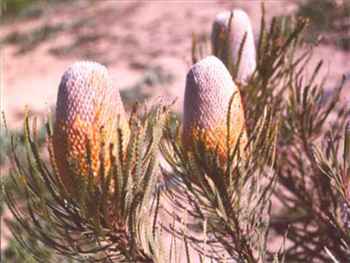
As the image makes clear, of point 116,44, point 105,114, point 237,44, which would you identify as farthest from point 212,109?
point 116,44

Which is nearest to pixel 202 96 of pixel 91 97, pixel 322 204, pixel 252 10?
pixel 91 97

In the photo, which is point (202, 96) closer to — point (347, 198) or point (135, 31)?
point (347, 198)

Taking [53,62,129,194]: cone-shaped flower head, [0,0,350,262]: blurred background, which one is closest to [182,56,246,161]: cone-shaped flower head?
[53,62,129,194]: cone-shaped flower head

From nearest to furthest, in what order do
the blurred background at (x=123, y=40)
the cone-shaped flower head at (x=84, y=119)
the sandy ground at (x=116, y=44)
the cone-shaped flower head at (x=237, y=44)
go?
the cone-shaped flower head at (x=84, y=119) → the cone-shaped flower head at (x=237, y=44) → the blurred background at (x=123, y=40) → the sandy ground at (x=116, y=44)

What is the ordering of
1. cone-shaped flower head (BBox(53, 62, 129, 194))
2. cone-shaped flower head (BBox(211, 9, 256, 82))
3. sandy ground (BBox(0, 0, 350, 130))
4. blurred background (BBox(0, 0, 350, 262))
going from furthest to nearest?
sandy ground (BBox(0, 0, 350, 130)) < blurred background (BBox(0, 0, 350, 262)) < cone-shaped flower head (BBox(211, 9, 256, 82)) < cone-shaped flower head (BBox(53, 62, 129, 194))

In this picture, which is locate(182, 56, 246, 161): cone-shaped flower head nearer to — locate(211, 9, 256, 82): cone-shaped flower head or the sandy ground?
locate(211, 9, 256, 82): cone-shaped flower head

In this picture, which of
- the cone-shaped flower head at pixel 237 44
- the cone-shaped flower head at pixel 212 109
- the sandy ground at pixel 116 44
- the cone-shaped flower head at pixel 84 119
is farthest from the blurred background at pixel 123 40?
the cone-shaped flower head at pixel 84 119

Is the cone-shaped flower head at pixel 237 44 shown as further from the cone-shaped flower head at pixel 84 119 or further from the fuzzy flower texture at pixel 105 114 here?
the cone-shaped flower head at pixel 84 119
